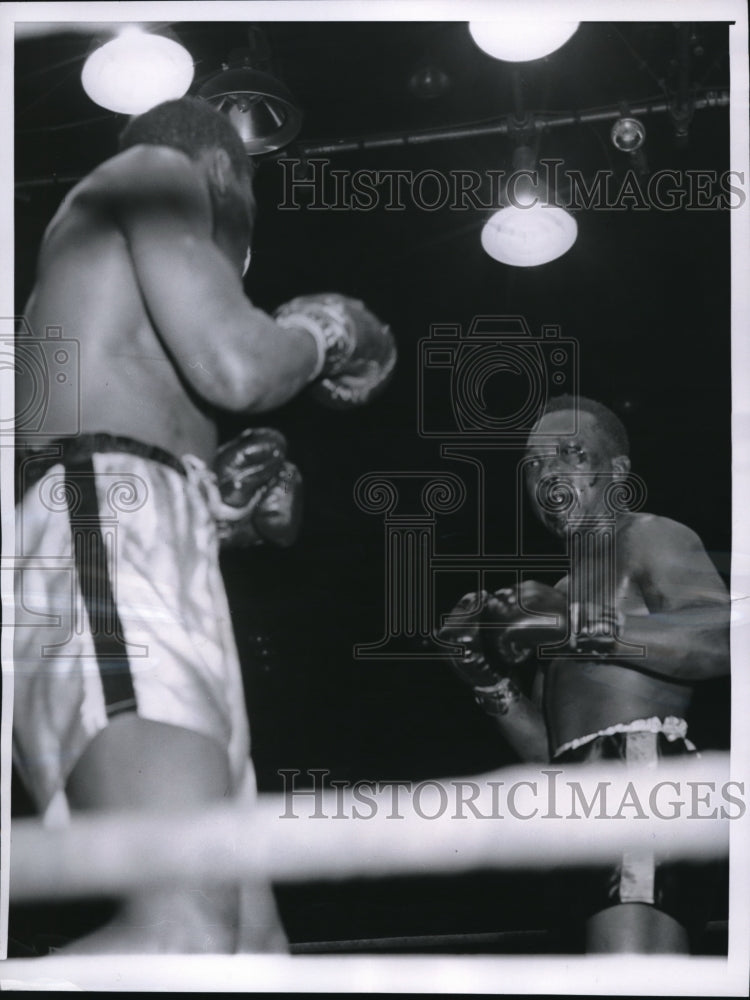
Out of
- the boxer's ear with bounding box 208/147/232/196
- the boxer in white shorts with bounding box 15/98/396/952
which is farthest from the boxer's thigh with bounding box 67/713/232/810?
the boxer's ear with bounding box 208/147/232/196

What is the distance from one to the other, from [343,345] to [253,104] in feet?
1.68

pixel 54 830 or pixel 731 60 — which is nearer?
pixel 54 830

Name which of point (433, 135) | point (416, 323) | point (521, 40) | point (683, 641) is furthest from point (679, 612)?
point (521, 40)

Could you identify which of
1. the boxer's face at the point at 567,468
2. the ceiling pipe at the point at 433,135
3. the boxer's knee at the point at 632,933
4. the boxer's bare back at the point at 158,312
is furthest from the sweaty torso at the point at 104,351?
the boxer's knee at the point at 632,933

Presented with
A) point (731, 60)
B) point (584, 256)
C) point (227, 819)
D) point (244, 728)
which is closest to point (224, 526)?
point (244, 728)

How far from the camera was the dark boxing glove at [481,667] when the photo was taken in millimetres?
2115

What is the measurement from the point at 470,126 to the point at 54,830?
158 centimetres

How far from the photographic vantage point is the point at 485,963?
2.11 meters

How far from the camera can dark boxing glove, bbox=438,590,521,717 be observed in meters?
2.12

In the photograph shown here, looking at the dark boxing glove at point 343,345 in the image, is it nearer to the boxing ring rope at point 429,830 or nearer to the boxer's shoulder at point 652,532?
the boxer's shoulder at point 652,532

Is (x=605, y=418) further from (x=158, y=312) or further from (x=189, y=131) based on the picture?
(x=189, y=131)

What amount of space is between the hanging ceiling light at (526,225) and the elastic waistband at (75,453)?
0.76 m

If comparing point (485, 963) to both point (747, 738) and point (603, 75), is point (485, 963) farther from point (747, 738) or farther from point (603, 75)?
point (603, 75)

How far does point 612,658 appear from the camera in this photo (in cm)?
213
